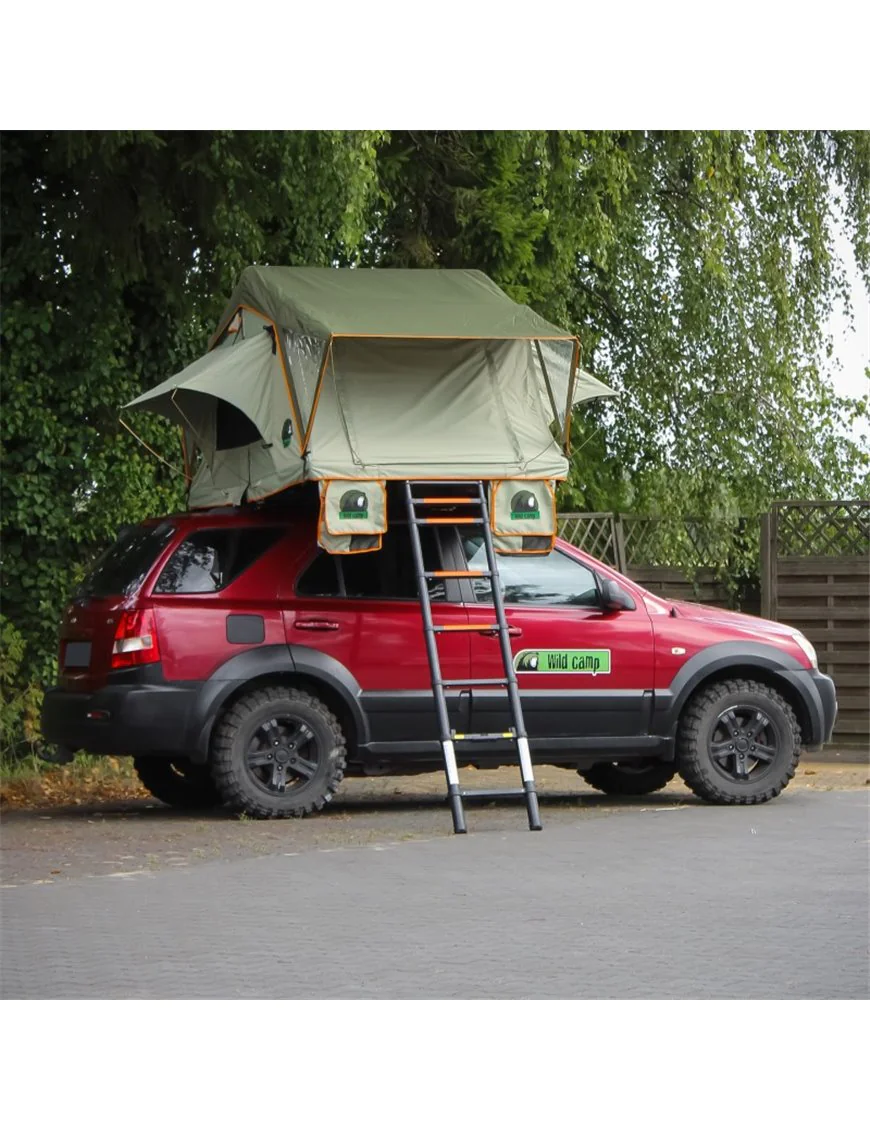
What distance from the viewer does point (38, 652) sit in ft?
53.4

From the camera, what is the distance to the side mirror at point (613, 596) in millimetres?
12430

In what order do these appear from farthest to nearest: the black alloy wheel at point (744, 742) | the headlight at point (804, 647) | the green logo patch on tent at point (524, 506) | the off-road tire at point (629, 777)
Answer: the off-road tire at point (629, 777)
the headlight at point (804, 647)
the black alloy wheel at point (744, 742)
the green logo patch on tent at point (524, 506)

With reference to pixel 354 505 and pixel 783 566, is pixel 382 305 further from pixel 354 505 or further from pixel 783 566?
pixel 783 566

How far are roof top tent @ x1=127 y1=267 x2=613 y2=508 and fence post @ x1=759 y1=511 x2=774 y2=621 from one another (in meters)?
4.59

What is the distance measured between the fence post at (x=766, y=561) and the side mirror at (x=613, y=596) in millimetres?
5032

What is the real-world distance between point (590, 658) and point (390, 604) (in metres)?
1.38

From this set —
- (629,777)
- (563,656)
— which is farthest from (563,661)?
(629,777)

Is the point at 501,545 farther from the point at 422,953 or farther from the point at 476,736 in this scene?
the point at 422,953

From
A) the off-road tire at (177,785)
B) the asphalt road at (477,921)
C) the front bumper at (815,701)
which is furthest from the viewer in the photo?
the off-road tire at (177,785)

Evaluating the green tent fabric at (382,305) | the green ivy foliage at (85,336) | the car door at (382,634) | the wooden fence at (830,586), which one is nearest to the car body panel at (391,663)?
the car door at (382,634)

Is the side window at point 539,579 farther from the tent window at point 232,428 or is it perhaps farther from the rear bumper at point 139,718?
the rear bumper at point 139,718

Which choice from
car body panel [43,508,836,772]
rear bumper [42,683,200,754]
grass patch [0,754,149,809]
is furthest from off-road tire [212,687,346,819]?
grass patch [0,754,149,809]

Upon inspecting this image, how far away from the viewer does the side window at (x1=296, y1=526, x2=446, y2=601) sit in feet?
39.6

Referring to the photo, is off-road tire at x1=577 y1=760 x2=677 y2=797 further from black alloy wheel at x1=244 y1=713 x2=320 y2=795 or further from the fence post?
the fence post
